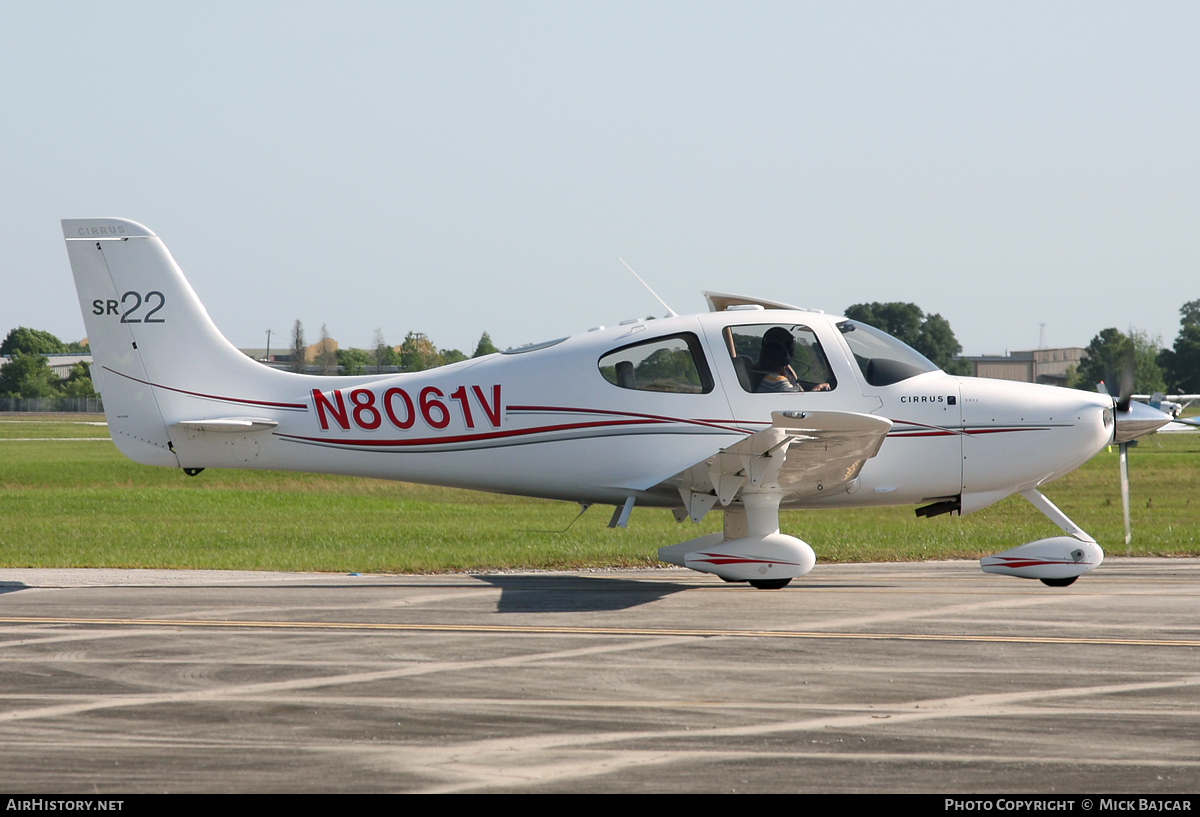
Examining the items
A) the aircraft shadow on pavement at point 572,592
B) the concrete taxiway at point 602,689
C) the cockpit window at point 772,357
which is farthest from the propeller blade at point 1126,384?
the aircraft shadow on pavement at point 572,592

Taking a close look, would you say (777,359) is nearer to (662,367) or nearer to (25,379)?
(662,367)

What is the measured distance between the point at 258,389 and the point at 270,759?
6.44 meters

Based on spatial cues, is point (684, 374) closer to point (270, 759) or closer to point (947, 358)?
point (270, 759)

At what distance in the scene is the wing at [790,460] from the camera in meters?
9.19

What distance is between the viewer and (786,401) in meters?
10.5

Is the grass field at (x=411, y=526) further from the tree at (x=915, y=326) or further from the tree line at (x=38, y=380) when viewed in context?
the tree line at (x=38, y=380)

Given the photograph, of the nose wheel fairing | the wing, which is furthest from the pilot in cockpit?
the nose wheel fairing

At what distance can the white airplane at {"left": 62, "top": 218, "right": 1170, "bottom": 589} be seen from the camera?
10609mm

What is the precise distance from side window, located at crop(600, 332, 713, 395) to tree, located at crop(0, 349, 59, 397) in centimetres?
12090

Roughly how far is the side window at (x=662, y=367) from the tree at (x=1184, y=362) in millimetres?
108973

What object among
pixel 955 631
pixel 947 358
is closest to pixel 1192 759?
pixel 955 631

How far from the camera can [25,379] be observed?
4592 inches

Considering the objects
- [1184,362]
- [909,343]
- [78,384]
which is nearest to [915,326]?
[909,343]

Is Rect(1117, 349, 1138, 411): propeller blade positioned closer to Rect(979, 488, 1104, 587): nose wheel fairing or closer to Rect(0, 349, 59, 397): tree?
Rect(979, 488, 1104, 587): nose wheel fairing
